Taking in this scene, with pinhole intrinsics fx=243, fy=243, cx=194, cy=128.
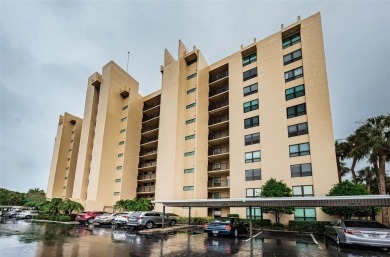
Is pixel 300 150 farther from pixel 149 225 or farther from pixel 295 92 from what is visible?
pixel 149 225

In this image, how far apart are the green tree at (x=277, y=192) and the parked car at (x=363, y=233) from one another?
11.2 meters

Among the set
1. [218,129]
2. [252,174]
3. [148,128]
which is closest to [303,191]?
[252,174]

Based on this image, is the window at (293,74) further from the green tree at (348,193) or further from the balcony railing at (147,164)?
the balcony railing at (147,164)

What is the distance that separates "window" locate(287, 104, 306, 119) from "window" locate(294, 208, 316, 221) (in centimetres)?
1023

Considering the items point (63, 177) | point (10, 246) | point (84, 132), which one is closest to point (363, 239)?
point (10, 246)

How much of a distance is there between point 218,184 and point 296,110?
14303 mm

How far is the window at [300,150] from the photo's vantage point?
25.9 m

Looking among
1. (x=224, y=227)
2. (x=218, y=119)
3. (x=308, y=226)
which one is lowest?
(x=308, y=226)

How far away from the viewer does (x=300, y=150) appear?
26.3 m

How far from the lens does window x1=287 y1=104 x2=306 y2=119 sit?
2743 centimetres

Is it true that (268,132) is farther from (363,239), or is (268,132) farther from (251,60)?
(363,239)

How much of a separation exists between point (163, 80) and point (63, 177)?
35309 millimetres

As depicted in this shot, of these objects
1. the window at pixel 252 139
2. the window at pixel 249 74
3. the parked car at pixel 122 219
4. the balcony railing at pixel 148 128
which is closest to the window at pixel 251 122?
the window at pixel 252 139

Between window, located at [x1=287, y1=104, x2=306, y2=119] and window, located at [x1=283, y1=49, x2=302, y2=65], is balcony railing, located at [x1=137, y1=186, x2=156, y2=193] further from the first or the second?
window, located at [x1=283, y1=49, x2=302, y2=65]
